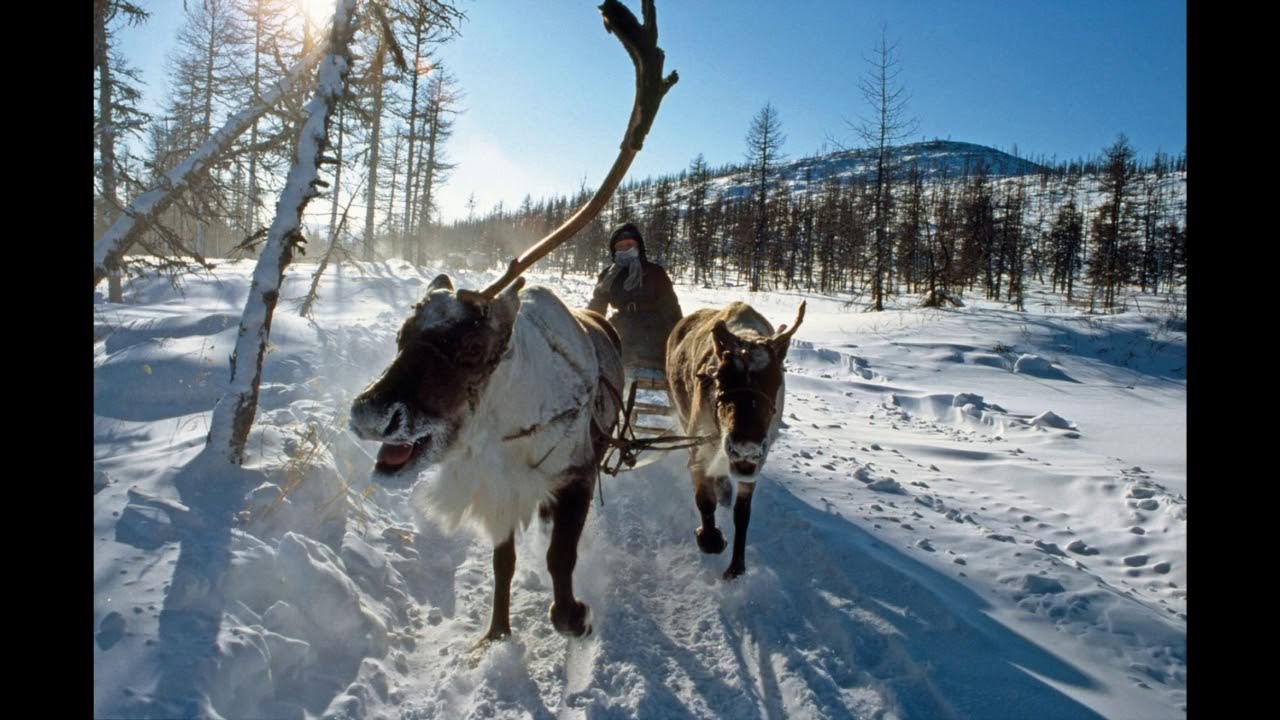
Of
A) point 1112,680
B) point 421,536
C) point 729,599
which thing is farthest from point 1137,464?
point 421,536

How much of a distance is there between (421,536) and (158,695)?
92.6 inches

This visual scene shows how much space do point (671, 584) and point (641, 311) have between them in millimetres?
3208

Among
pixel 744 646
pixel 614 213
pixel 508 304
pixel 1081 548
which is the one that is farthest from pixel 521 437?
pixel 614 213

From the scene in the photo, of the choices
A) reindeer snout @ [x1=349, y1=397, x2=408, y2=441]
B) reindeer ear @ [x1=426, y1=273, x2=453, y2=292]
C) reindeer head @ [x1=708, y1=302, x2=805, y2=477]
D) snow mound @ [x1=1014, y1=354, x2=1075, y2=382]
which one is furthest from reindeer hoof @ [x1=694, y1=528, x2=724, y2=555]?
snow mound @ [x1=1014, y1=354, x2=1075, y2=382]

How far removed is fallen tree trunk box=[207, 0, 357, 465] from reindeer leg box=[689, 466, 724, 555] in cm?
314

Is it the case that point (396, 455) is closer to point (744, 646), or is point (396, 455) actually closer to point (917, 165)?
point (744, 646)

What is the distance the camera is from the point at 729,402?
3201 mm

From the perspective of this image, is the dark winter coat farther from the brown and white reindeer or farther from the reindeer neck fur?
the reindeer neck fur

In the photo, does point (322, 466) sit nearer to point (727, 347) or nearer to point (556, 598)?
point (556, 598)

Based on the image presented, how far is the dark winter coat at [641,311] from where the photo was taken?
6.05 metres

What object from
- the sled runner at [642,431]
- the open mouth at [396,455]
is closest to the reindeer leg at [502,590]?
the sled runner at [642,431]

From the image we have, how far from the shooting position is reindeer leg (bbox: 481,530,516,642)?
2.94m

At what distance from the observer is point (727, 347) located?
134 inches
